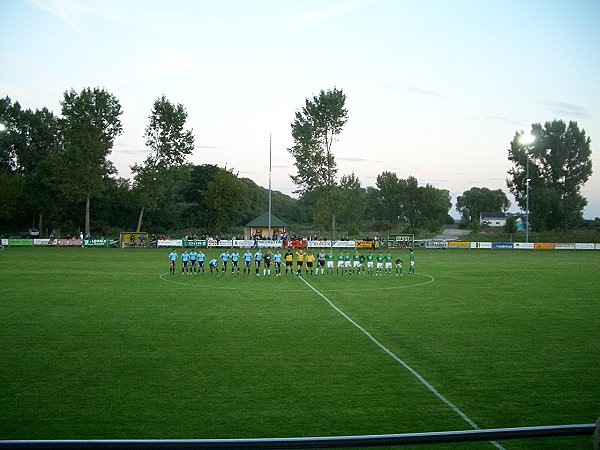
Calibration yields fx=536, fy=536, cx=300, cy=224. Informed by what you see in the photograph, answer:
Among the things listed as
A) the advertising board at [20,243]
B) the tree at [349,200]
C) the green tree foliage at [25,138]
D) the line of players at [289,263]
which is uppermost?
the green tree foliage at [25,138]

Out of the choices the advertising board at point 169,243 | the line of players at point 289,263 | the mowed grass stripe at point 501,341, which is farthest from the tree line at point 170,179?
the mowed grass stripe at point 501,341

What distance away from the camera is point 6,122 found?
7931 cm

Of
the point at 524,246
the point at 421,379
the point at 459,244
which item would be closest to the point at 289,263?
the point at 421,379

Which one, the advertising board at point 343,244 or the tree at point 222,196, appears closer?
the advertising board at point 343,244

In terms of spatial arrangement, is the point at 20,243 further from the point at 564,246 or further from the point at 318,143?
the point at 564,246

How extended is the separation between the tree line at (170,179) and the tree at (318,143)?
0.12 meters

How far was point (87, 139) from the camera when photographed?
62.2 metres

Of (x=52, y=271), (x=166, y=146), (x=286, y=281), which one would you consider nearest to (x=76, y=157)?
(x=166, y=146)

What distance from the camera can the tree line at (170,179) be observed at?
63.3 meters

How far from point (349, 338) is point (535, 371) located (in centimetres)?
464

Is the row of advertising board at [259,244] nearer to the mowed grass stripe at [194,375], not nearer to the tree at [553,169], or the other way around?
the tree at [553,169]

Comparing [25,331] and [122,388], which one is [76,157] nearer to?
[25,331]

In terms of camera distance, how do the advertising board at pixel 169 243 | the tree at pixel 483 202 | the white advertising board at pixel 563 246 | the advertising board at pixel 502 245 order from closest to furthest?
the advertising board at pixel 169 243, the advertising board at pixel 502 245, the white advertising board at pixel 563 246, the tree at pixel 483 202

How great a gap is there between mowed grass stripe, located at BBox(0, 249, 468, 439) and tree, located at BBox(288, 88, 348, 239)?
4767 centimetres
